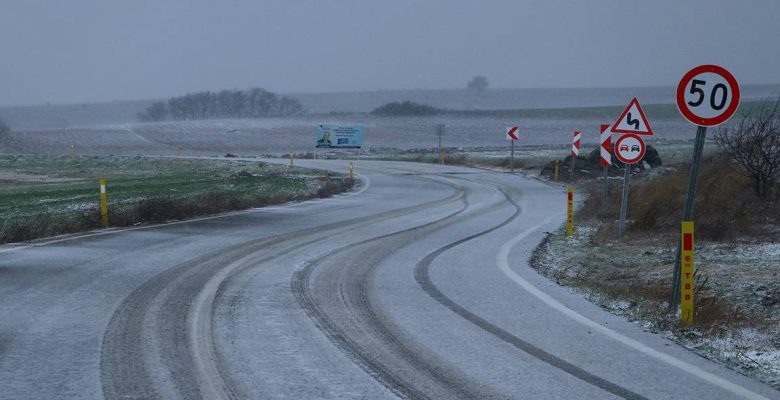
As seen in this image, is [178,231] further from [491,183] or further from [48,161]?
[48,161]

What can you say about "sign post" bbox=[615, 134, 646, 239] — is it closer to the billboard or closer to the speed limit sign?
the speed limit sign

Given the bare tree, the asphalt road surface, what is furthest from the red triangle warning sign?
the bare tree

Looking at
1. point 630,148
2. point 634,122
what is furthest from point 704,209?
point 634,122

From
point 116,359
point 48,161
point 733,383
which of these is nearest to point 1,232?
point 116,359

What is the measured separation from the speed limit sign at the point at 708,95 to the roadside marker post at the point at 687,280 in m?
1.17

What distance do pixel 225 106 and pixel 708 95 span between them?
168 m

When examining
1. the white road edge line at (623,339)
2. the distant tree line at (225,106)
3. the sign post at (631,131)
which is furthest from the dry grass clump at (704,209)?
the distant tree line at (225,106)

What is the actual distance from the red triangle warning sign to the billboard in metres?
47.4

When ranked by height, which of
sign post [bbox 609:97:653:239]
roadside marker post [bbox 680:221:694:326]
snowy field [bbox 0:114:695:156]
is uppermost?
sign post [bbox 609:97:653:239]

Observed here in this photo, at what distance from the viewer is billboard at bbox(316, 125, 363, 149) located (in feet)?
205

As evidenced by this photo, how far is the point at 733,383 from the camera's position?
6363 mm

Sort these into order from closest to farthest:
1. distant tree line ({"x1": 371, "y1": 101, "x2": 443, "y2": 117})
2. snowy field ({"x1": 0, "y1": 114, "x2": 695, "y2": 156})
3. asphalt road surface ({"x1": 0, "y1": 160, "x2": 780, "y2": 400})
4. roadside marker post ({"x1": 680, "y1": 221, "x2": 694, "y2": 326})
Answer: asphalt road surface ({"x1": 0, "y1": 160, "x2": 780, "y2": 400}) < roadside marker post ({"x1": 680, "y1": 221, "x2": 694, "y2": 326}) < snowy field ({"x1": 0, "y1": 114, "x2": 695, "y2": 156}) < distant tree line ({"x1": 371, "y1": 101, "x2": 443, "y2": 117})

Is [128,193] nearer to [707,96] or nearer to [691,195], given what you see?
[691,195]

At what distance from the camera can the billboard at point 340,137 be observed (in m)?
62.3
